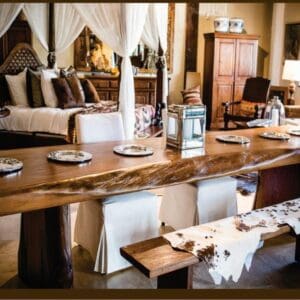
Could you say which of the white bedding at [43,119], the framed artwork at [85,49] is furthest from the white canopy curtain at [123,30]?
the framed artwork at [85,49]

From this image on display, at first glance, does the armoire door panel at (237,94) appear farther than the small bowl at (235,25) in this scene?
Yes

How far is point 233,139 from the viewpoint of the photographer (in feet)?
10.8

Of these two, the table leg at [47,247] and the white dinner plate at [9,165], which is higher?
the white dinner plate at [9,165]

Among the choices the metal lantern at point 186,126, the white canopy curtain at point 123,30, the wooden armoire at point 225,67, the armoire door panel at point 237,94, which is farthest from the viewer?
the armoire door panel at point 237,94

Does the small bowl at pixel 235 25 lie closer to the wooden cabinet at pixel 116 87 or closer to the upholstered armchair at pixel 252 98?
the upholstered armchair at pixel 252 98

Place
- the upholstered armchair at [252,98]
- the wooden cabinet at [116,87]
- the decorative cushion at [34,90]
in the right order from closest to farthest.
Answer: the decorative cushion at [34,90] < the upholstered armchair at [252,98] < the wooden cabinet at [116,87]

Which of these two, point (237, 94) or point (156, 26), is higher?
point (156, 26)

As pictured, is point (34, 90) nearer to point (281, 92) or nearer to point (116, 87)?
point (116, 87)

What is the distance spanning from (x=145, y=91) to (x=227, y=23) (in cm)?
189

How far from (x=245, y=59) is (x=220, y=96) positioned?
2.77 feet

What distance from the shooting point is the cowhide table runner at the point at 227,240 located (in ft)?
7.64

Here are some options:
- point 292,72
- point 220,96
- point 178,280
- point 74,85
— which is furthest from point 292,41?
point 178,280

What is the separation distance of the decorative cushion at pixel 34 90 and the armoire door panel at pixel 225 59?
3.30 meters

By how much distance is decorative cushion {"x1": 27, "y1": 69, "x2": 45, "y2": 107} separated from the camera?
6.23 meters
